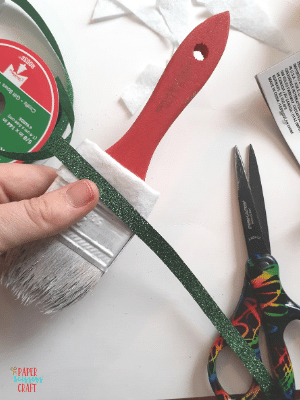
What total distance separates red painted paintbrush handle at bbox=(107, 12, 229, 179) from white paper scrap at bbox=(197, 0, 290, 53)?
0.73 feet

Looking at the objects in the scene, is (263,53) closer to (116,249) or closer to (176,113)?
(176,113)

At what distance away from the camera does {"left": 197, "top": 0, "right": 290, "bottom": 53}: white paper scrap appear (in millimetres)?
593

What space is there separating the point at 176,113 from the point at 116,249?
20cm

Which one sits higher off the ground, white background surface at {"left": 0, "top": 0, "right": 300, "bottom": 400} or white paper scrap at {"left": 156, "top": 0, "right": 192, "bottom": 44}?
white paper scrap at {"left": 156, "top": 0, "right": 192, "bottom": 44}

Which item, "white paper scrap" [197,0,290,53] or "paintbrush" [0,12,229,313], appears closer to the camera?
"paintbrush" [0,12,229,313]

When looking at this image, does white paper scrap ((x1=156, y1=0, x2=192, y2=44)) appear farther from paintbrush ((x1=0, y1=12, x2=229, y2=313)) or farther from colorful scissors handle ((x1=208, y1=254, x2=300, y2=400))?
colorful scissors handle ((x1=208, y1=254, x2=300, y2=400))

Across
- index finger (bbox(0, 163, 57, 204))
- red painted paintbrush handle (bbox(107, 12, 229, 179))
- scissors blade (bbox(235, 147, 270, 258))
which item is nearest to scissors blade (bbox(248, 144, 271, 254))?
scissors blade (bbox(235, 147, 270, 258))

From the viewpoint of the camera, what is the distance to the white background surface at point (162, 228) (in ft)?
1.75

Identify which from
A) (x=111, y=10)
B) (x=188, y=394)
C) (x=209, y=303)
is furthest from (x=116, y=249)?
(x=111, y=10)

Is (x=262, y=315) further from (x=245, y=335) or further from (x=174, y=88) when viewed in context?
(x=174, y=88)

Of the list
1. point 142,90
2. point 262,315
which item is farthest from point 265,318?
point 142,90

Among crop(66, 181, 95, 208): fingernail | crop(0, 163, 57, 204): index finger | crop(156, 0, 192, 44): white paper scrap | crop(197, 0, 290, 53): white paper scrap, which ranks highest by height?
crop(197, 0, 290, 53): white paper scrap

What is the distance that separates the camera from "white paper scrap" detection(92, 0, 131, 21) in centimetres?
58

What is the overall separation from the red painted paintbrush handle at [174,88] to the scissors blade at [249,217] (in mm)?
202
